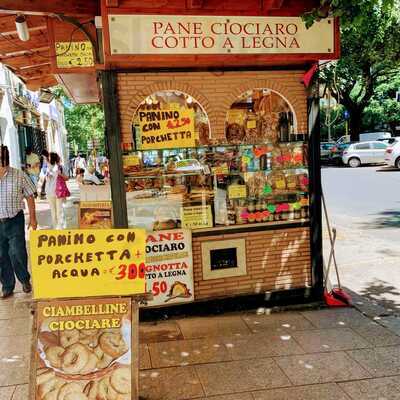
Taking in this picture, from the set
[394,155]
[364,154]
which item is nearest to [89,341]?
[394,155]

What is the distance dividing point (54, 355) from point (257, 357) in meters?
1.93

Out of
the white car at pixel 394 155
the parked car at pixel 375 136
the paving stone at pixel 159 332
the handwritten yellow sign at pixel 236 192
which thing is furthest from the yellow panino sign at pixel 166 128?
the parked car at pixel 375 136

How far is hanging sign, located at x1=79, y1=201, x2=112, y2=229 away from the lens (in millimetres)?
6180

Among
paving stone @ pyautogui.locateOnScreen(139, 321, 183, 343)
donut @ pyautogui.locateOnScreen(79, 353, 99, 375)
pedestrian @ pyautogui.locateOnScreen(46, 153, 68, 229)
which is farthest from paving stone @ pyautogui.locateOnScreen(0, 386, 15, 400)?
pedestrian @ pyautogui.locateOnScreen(46, 153, 68, 229)

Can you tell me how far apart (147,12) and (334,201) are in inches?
423

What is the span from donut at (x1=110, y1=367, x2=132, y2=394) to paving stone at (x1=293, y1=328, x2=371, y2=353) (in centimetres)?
193

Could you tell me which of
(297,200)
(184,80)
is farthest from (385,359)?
(184,80)

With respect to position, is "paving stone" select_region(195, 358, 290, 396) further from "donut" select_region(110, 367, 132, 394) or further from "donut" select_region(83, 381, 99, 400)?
"donut" select_region(83, 381, 99, 400)

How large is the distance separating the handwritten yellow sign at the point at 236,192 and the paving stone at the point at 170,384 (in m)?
2.20

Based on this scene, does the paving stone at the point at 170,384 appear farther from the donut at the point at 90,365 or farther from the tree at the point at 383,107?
the tree at the point at 383,107

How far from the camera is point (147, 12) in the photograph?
4.60 meters

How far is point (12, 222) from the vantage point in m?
5.85

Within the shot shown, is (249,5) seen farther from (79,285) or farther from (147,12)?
(79,285)

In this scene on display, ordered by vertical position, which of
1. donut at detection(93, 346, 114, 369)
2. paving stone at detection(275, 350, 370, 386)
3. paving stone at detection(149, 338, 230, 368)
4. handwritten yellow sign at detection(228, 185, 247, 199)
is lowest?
paving stone at detection(275, 350, 370, 386)
